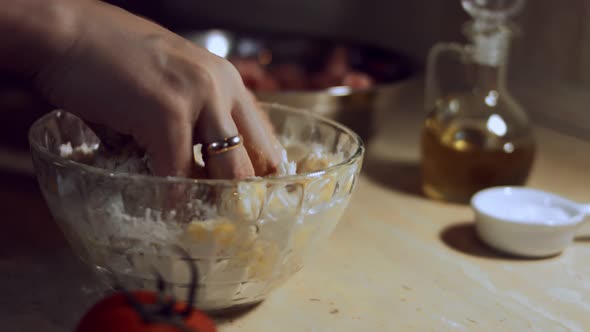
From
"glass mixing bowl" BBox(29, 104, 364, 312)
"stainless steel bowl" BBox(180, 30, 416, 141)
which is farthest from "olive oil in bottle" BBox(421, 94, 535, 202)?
"glass mixing bowl" BBox(29, 104, 364, 312)

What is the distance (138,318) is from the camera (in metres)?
0.42

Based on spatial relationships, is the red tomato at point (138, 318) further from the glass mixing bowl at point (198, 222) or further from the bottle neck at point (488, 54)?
the bottle neck at point (488, 54)

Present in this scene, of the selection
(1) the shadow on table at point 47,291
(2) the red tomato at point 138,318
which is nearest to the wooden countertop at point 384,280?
(1) the shadow on table at point 47,291

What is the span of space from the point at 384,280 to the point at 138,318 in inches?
13.1

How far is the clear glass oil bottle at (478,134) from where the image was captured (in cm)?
89

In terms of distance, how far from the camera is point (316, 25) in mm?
1624

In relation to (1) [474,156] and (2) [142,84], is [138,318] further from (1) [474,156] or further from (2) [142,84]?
(1) [474,156]

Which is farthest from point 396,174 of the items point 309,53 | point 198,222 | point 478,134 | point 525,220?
point 198,222

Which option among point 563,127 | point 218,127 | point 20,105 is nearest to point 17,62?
point 218,127

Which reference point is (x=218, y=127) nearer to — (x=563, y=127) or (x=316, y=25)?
(x=563, y=127)

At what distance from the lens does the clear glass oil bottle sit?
2.92 feet

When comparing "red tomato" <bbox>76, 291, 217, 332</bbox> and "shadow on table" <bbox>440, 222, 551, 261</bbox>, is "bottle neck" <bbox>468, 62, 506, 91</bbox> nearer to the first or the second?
"shadow on table" <bbox>440, 222, 551, 261</bbox>

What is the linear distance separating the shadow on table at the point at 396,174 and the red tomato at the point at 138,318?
551 mm

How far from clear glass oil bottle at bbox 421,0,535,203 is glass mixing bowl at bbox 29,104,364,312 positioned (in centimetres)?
33
